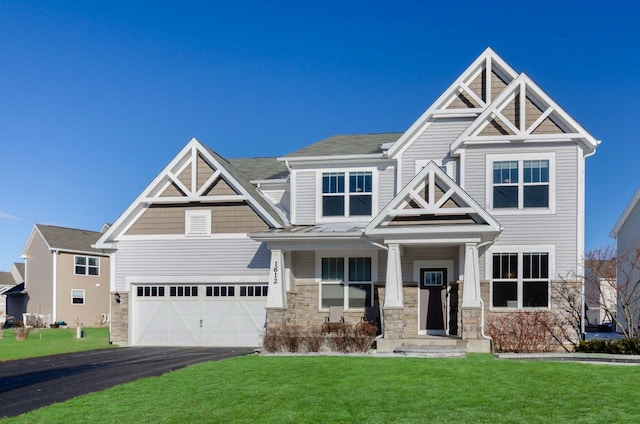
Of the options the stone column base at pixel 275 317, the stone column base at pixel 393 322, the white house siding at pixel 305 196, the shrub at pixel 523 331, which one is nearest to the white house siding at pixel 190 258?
the white house siding at pixel 305 196

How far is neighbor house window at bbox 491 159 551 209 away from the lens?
1980 cm

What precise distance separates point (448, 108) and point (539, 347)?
853 centimetres

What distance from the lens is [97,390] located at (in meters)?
12.2

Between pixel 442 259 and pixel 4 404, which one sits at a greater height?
pixel 442 259

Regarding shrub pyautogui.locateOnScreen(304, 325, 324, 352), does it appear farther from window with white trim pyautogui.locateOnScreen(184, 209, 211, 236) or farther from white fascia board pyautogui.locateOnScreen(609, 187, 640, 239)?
white fascia board pyautogui.locateOnScreen(609, 187, 640, 239)

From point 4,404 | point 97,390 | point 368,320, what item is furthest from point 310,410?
point 368,320

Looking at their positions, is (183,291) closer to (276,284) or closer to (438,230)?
(276,284)

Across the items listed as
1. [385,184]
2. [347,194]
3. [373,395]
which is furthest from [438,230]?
[373,395]

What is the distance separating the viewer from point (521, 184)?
1994 centimetres

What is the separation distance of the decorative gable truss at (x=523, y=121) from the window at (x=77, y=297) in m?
30.0

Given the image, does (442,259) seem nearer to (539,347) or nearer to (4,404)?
(539,347)

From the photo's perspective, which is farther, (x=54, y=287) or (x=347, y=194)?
(x=54, y=287)

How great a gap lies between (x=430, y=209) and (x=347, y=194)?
4813 millimetres

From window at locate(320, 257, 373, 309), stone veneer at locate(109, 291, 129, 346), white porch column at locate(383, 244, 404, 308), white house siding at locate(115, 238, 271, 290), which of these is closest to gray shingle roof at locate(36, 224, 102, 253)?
stone veneer at locate(109, 291, 129, 346)
